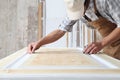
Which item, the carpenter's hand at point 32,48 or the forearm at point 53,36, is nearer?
the carpenter's hand at point 32,48

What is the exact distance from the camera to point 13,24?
4.82 m

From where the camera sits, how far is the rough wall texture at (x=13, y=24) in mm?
4684

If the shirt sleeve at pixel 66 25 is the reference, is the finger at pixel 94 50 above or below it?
below

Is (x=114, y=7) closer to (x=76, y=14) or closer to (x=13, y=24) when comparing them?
(x=76, y=14)

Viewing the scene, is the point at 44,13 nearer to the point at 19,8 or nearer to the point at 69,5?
the point at 19,8

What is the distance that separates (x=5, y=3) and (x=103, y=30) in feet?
11.4

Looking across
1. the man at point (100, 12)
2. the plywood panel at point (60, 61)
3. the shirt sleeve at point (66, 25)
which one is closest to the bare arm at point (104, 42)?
the man at point (100, 12)

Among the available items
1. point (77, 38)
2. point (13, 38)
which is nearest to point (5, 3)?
point (13, 38)

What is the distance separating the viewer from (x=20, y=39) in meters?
4.71

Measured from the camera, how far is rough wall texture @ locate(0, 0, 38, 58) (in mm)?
4684

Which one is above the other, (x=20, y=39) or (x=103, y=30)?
(x=103, y=30)

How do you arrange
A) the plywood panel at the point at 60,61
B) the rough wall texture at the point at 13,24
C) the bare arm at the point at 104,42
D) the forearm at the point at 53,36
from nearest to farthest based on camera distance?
the plywood panel at the point at 60,61
the bare arm at the point at 104,42
the forearm at the point at 53,36
the rough wall texture at the point at 13,24

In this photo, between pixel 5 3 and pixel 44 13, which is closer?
pixel 44 13

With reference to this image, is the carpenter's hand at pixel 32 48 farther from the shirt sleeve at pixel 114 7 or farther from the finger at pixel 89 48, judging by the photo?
the shirt sleeve at pixel 114 7
